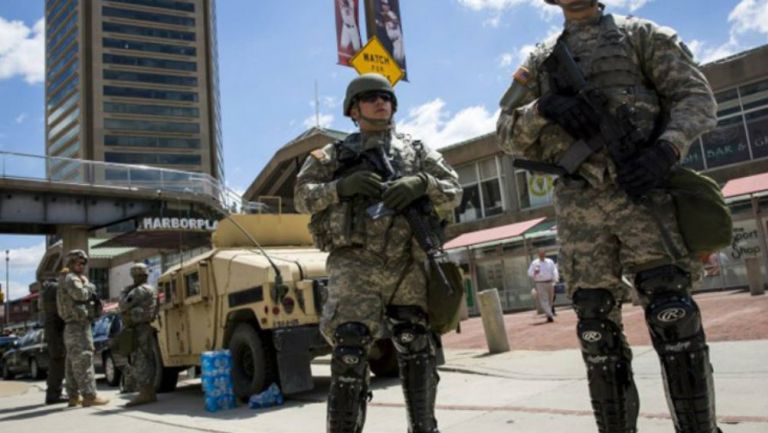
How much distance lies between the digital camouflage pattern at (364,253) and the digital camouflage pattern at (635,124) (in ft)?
2.31

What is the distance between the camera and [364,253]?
3.11 m

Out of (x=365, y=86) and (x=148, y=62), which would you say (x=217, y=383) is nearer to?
(x=365, y=86)

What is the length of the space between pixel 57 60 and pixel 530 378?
114358 mm

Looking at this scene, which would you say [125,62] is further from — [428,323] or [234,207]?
[428,323]

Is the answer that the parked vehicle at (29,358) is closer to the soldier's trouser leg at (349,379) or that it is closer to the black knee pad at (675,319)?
the soldier's trouser leg at (349,379)

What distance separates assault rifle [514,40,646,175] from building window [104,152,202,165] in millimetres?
98078


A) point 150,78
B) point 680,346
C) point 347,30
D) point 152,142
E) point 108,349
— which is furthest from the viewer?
point 150,78

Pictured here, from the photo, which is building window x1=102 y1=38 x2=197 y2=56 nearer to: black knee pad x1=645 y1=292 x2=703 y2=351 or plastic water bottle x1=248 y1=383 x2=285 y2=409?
plastic water bottle x1=248 y1=383 x2=285 y2=409

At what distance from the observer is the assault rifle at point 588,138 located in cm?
236

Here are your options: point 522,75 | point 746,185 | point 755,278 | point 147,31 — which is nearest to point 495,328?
point 522,75

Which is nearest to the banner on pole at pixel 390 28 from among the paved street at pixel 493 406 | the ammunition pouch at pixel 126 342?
the paved street at pixel 493 406

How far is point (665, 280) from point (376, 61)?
619cm

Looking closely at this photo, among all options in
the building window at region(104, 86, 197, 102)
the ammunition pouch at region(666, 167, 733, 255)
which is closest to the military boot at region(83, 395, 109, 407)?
the ammunition pouch at region(666, 167, 733, 255)

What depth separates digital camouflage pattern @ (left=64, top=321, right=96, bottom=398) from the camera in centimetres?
763
